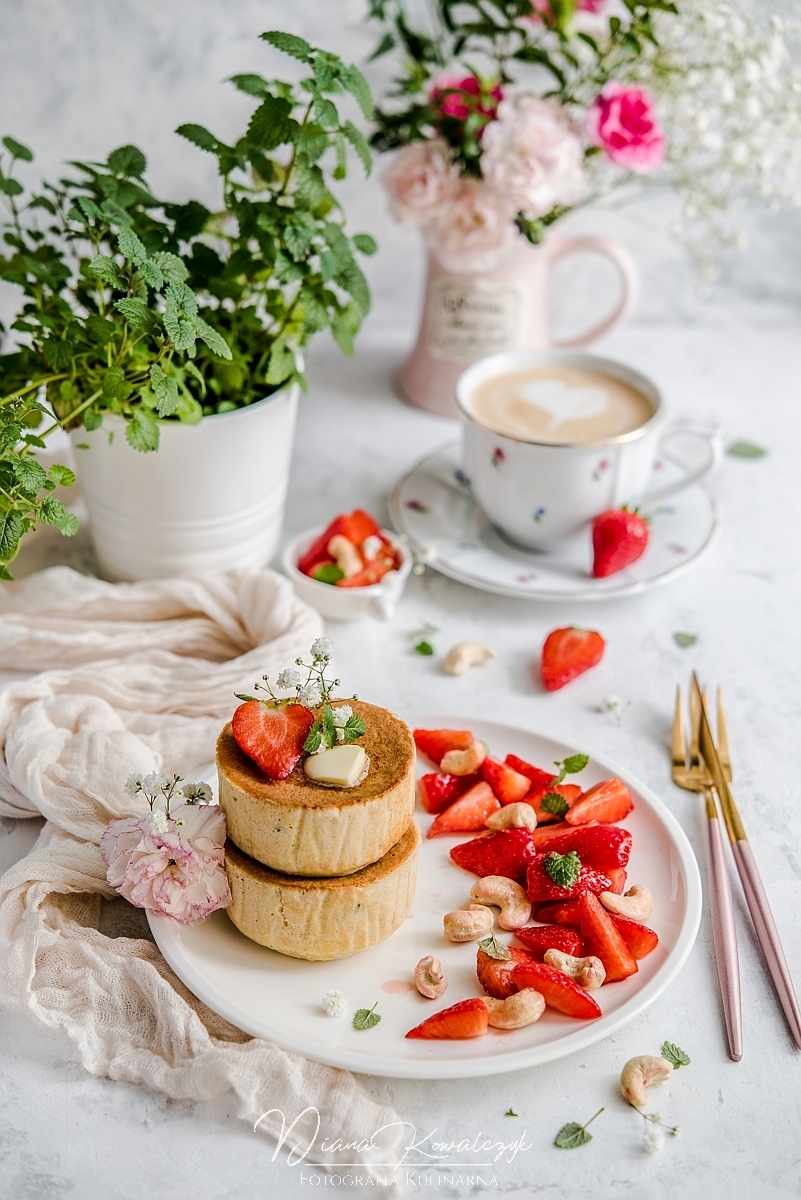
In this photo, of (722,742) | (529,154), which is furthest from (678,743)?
(529,154)

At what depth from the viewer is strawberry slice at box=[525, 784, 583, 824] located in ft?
3.76

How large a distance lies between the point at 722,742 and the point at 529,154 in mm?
824

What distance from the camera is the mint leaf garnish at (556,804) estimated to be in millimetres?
1135

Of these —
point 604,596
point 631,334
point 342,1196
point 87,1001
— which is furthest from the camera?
point 631,334

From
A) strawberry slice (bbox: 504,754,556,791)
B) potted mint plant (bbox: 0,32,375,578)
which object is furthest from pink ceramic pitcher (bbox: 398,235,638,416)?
strawberry slice (bbox: 504,754,556,791)

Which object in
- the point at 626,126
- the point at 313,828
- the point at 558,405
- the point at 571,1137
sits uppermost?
the point at 626,126

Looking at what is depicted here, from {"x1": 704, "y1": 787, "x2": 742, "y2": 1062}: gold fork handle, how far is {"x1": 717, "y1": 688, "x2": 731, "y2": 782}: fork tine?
0.06 meters

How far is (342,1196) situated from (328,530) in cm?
84

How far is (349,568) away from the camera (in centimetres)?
146

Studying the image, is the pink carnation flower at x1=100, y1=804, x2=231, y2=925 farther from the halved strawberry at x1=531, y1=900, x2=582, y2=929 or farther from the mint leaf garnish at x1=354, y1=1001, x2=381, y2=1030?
the halved strawberry at x1=531, y1=900, x2=582, y2=929

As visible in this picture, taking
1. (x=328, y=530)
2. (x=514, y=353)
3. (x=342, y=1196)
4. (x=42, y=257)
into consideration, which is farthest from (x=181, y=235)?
(x=342, y=1196)

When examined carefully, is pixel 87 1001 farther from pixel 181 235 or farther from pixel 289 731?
pixel 181 235

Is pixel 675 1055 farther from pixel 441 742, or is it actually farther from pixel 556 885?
pixel 441 742

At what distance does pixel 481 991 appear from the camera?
98 centimetres
